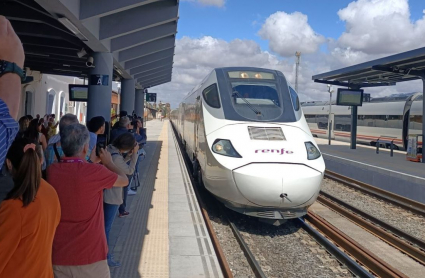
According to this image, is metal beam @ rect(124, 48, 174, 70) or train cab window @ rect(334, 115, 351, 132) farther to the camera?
train cab window @ rect(334, 115, 351, 132)

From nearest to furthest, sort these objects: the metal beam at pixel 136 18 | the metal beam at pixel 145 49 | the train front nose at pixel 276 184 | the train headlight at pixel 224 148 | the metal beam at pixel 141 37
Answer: the train front nose at pixel 276 184 < the train headlight at pixel 224 148 < the metal beam at pixel 136 18 < the metal beam at pixel 141 37 < the metal beam at pixel 145 49

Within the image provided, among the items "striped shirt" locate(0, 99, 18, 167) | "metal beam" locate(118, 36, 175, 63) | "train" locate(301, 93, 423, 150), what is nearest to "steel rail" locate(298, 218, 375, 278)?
"striped shirt" locate(0, 99, 18, 167)

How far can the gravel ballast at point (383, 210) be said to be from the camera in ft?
27.5

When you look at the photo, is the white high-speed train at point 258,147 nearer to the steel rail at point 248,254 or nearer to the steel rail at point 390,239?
the steel rail at point 248,254

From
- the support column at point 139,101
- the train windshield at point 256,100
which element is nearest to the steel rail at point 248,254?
the train windshield at point 256,100

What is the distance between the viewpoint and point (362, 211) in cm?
917

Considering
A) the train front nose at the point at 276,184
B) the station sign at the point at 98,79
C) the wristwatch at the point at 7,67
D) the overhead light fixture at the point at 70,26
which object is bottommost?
the train front nose at the point at 276,184

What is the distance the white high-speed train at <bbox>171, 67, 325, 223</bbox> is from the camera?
20.2 feet

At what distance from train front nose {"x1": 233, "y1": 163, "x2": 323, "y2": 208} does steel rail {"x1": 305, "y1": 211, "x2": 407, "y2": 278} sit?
991 mm

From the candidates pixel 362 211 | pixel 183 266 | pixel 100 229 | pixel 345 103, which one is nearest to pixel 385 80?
pixel 345 103

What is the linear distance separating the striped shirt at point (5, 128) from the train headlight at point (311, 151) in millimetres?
5579

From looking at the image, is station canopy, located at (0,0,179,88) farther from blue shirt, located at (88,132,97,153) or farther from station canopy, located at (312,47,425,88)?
station canopy, located at (312,47,425,88)

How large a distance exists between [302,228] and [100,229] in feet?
17.4

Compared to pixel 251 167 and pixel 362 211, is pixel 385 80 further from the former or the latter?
pixel 251 167
